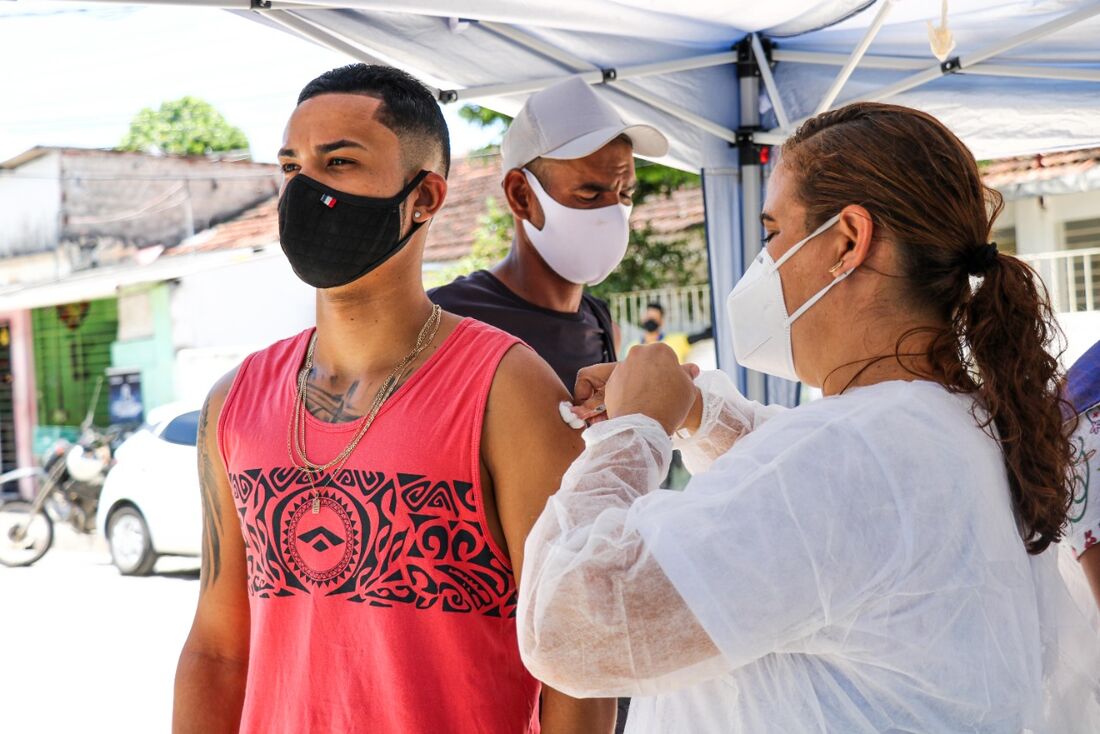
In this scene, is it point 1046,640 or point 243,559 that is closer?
point 1046,640

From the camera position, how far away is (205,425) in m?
1.84

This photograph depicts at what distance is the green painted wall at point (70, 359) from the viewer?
17062 mm

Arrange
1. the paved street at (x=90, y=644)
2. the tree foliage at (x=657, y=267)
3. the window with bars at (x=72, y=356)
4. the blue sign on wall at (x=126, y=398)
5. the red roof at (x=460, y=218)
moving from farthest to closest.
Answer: the window with bars at (x=72, y=356)
the blue sign on wall at (x=126, y=398)
the red roof at (x=460, y=218)
the tree foliage at (x=657, y=267)
the paved street at (x=90, y=644)

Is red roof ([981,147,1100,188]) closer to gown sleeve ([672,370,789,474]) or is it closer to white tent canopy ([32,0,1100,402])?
white tent canopy ([32,0,1100,402])

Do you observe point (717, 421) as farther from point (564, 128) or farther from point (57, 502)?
point (57, 502)

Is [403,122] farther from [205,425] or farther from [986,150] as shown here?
[986,150]

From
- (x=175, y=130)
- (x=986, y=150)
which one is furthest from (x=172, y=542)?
(x=175, y=130)

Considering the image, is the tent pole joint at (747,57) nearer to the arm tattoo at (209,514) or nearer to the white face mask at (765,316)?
the white face mask at (765,316)

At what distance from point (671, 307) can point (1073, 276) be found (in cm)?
416

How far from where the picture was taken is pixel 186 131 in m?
34.9

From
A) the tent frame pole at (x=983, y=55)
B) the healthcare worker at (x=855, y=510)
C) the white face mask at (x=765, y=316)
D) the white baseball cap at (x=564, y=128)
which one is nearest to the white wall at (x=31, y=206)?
the tent frame pole at (x=983, y=55)

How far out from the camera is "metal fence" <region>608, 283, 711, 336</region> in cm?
1227

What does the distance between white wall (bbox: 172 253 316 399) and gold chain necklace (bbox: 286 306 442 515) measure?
1381 centimetres

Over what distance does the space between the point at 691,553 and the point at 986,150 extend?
12.8 ft
